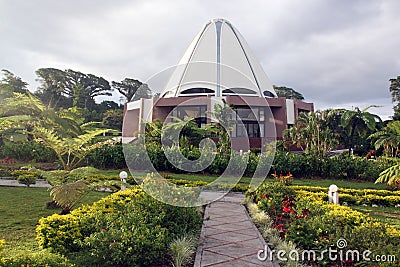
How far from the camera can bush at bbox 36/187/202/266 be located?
140 inches

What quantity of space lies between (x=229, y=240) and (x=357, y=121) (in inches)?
763

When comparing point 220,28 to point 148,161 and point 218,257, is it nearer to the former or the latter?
point 148,161

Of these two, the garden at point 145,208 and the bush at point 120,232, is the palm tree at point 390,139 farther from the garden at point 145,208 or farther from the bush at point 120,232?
the bush at point 120,232

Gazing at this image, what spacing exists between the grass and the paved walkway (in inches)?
89.5

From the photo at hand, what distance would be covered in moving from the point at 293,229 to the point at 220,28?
31.7 meters

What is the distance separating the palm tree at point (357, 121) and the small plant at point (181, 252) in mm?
18242

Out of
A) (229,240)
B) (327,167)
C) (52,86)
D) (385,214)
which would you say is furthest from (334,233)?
(52,86)

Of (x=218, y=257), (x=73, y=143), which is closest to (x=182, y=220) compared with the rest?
(x=218, y=257)

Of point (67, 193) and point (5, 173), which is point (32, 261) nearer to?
point (67, 193)

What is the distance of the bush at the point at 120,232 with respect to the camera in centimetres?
356

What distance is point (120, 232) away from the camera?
3.69 m

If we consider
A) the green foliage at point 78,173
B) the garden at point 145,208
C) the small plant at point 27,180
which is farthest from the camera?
the small plant at point 27,180

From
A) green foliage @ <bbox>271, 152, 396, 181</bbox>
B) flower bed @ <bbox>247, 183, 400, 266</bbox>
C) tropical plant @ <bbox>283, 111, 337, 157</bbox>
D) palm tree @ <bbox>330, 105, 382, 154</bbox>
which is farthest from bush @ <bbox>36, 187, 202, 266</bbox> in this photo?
palm tree @ <bbox>330, 105, 382, 154</bbox>

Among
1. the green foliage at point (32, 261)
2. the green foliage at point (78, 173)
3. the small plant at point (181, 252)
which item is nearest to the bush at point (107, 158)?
the green foliage at point (78, 173)
